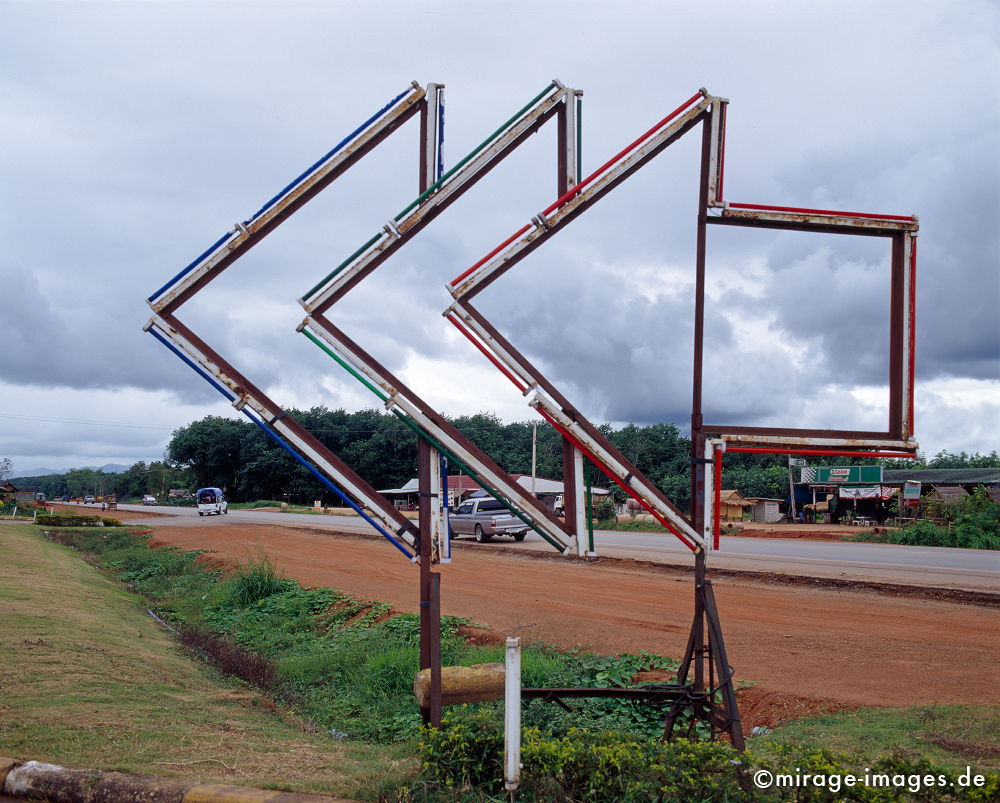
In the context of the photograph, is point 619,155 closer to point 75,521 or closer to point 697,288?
point 697,288

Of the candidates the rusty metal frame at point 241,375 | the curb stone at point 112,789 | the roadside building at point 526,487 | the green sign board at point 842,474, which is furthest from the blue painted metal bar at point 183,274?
the green sign board at point 842,474

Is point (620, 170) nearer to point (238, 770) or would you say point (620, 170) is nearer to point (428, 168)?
point (428, 168)

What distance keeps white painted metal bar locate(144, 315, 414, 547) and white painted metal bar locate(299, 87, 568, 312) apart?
73 centimetres

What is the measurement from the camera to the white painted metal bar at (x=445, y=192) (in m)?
4.99

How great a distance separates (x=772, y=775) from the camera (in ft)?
13.1

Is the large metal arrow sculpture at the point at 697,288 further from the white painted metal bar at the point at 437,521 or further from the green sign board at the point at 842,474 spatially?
the green sign board at the point at 842,474

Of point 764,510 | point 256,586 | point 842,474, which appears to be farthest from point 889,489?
point 256,586

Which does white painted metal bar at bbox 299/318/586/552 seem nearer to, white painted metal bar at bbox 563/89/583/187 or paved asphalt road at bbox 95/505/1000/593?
white painted metal bar at bbox 563/89/583/187

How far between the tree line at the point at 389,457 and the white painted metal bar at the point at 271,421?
38.6m

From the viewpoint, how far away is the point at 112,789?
4.34 meters

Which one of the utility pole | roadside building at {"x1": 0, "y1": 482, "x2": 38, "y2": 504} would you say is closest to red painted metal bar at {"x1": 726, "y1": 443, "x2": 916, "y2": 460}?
the utility pole

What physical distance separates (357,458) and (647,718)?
2348 inches

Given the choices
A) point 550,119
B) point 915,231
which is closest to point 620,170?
point 550,119

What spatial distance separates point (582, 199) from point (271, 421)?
2389 millimetres
